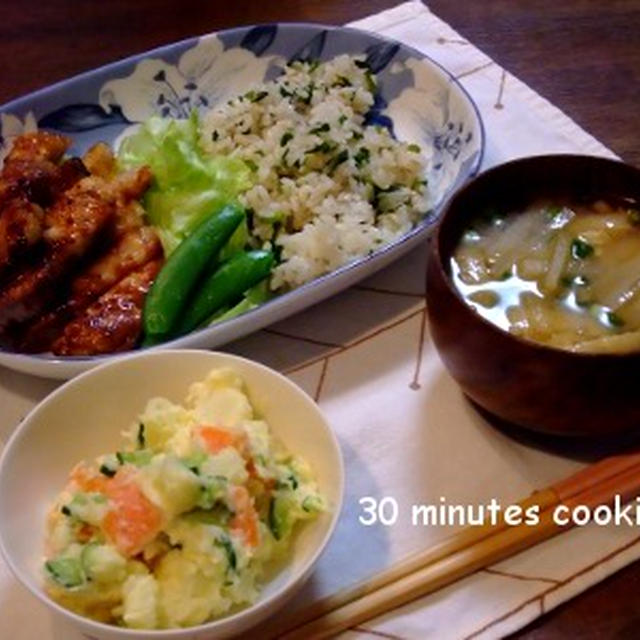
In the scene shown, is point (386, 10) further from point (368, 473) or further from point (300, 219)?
point (368, 473)

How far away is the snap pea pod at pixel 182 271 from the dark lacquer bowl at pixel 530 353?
1.43ft

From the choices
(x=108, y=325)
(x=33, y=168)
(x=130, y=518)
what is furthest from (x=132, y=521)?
(x=33, y=168)

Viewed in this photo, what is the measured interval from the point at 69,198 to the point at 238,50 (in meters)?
0.57

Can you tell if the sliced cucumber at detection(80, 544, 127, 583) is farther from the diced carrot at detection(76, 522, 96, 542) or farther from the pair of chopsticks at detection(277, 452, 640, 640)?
the pair of chopsticks at detection(277, 452, 640, 640)

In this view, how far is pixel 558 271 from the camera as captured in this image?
1.30 metres

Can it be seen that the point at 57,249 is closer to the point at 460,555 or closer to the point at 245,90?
the point at 245,90

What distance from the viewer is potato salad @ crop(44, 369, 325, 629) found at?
102 cm

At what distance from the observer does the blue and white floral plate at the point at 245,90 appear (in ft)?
5.86

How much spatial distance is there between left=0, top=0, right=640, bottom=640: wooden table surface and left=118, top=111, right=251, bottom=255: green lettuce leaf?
0.42 meters

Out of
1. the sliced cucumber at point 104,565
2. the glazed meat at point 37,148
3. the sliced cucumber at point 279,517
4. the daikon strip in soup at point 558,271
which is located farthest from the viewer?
the glazed meat at point 37,148

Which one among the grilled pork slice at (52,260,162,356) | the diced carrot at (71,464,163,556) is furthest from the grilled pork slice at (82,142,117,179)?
the diced carrot at (71,464,163,556)

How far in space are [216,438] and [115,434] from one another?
0.76 ft

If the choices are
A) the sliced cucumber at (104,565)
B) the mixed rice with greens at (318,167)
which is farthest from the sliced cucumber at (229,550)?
the mixed rice with greens at (318,167)

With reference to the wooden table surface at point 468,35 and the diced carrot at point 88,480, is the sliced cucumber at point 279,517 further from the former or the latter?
the wooden table surface at point 468,35
